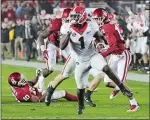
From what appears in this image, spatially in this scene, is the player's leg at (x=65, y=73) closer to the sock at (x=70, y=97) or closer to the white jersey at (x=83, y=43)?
the white jersey at (x=83, y=43)

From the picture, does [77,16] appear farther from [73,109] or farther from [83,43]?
[73,109]

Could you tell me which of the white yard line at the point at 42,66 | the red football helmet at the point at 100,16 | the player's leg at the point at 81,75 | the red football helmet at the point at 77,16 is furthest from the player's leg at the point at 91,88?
the white yard line at the point at 42,66

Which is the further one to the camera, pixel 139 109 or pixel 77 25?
pixel 139 109

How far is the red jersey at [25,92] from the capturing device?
47.8 ft

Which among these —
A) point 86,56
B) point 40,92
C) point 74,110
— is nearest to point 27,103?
point 40,92

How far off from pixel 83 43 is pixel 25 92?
8.08ft

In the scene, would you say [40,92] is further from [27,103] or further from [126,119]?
[126,119]

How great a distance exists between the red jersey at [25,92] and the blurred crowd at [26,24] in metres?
10.2

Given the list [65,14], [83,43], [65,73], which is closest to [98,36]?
[83,43]

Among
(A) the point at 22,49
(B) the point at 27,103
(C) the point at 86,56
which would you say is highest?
(C) the point at 86,56

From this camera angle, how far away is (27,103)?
14672mm

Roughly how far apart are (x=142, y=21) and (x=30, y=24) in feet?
21.7

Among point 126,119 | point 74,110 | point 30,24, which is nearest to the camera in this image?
point 126,119

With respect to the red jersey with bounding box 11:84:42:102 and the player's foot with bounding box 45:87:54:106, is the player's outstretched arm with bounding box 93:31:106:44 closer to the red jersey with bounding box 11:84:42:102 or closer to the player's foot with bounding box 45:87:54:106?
the player's foot with bounding box 45:87:54:106
